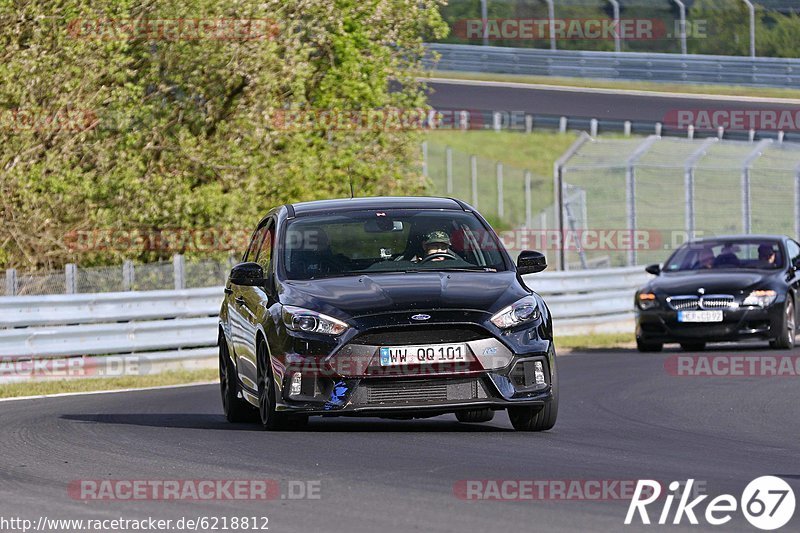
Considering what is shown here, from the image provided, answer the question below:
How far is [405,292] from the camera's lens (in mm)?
10734

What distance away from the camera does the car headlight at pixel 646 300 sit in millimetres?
21062

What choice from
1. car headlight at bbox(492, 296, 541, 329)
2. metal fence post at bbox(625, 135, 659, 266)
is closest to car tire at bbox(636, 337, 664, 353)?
metal fence post at bbox(625, 135, 659, 266)

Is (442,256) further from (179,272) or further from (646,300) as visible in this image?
(179,272)

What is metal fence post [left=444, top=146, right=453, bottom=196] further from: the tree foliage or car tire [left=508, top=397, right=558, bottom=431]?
car tire [left=508, top=397, right=558, bottom=431]

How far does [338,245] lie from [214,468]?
2755 mm

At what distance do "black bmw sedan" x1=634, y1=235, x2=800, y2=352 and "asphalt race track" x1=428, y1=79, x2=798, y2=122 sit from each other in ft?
94.9

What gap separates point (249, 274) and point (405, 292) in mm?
1467

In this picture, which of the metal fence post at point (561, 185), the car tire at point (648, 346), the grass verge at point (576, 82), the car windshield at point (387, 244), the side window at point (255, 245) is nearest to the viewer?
the car windshield at point (387, 244)

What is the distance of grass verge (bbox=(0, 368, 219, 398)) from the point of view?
59.3 feet

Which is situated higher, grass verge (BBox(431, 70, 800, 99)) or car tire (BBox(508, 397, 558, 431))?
car tire (BBox(508, 397, 558, 431))

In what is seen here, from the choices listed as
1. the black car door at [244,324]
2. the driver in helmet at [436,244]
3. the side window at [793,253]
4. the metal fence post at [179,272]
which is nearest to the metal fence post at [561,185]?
the side window at [793,253]

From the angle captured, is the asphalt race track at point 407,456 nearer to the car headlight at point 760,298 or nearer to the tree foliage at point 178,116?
the car headlight at point 760,298

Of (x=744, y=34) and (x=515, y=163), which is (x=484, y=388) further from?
(x=515, y=163)

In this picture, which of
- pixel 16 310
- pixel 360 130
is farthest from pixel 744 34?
pixel 16 310
